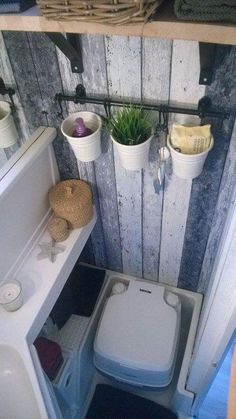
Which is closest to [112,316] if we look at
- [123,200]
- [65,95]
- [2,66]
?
[123,200]

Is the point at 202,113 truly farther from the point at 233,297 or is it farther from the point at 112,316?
the point at 112,316

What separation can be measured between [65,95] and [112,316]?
0.89 metres

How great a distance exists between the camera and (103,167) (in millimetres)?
1167

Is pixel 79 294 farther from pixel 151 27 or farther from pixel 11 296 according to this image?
pixel 151 27

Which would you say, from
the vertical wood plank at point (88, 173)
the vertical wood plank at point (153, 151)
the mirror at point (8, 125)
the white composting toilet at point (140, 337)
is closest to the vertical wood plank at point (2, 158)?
the mirror at point (8, 125)

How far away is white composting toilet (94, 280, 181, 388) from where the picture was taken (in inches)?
48.8

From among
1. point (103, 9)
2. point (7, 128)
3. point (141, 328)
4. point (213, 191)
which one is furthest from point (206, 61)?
point (141, 328)

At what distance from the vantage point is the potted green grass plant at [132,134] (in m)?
0.91

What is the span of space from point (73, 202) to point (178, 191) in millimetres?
375

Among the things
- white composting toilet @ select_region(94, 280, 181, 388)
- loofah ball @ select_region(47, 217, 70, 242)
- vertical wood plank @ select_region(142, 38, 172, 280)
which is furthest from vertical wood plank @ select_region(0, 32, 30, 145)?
white composting toilet @ select_region(94, 280, 181, 388)

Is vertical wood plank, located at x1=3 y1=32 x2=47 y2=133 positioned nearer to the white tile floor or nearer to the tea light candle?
the tea light candle

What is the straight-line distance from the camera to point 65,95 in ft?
Answer: 3.25

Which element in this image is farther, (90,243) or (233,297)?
(90,243)

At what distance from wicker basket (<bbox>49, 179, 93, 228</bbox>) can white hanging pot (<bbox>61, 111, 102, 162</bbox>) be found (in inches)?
8.3
